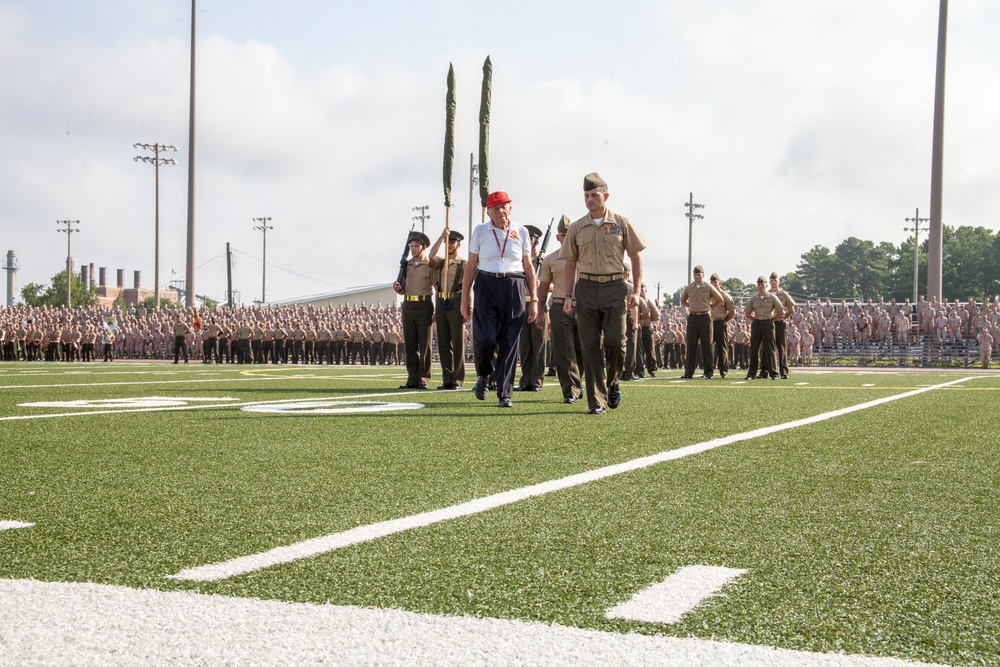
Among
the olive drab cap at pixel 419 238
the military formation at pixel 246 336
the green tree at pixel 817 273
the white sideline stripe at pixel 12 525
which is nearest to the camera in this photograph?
the white sideline stripe at pixel 12 525

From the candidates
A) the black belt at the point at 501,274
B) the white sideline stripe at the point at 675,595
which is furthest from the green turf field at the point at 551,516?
the black belt at the point at 501,274

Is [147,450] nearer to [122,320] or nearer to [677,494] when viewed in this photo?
[677,494]

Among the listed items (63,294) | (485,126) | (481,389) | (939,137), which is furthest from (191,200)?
(63,294)

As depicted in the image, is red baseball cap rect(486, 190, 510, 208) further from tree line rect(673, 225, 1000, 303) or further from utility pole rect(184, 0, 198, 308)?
tree line rect(673, 225, 1000, 303)

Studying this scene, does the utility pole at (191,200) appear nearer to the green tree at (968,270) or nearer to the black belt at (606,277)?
the black belt at (606,277)

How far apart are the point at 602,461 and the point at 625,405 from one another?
4.18m

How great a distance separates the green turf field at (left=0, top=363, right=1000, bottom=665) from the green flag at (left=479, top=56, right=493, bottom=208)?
617 cm

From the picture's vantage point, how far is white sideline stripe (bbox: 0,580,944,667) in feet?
6.62

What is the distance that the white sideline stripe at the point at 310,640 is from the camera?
2.02 m

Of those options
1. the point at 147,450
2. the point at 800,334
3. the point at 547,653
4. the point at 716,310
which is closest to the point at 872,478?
the point at 547,653

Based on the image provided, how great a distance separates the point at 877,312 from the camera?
3494 centimetres

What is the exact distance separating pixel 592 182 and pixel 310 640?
670 cm

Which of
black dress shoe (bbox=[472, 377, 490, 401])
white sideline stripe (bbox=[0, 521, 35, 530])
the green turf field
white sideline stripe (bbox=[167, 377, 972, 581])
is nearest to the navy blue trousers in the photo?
black dress shoe (bbox=[472, 377, 490, 401])

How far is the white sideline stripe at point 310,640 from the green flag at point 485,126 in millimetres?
10790
